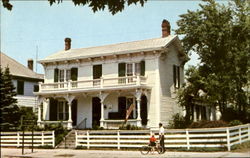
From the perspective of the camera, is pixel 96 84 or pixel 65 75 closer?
pixel 96 84

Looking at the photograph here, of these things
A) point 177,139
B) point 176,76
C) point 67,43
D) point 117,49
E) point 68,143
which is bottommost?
point 68,143

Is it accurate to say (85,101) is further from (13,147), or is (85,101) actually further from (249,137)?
(249,137)

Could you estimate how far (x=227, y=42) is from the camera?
84.3 feet

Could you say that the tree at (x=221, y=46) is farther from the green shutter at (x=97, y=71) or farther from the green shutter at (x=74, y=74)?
the green shutter at (x=74, y=74)

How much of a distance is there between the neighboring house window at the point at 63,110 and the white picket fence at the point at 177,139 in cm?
773

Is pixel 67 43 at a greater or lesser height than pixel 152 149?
greater

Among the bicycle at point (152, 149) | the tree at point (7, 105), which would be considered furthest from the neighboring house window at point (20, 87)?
the bicycle at point (152, 149)

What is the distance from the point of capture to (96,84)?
26953 millimetres

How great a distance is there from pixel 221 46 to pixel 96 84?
10.9 metres

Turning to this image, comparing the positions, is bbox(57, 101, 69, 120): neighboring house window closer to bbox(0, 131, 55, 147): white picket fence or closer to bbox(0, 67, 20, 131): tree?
bbox(0, 67, 20, 131): tree

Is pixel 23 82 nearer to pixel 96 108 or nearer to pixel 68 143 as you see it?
pixel 96 108

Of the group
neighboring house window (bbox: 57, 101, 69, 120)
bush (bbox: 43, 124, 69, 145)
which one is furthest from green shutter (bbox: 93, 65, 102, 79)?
bush (bbox: 43, 124, 69, 145)

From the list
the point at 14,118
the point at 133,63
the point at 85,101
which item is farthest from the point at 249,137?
the point at 14,118

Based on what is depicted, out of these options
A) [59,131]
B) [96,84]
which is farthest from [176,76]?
[59,131]
